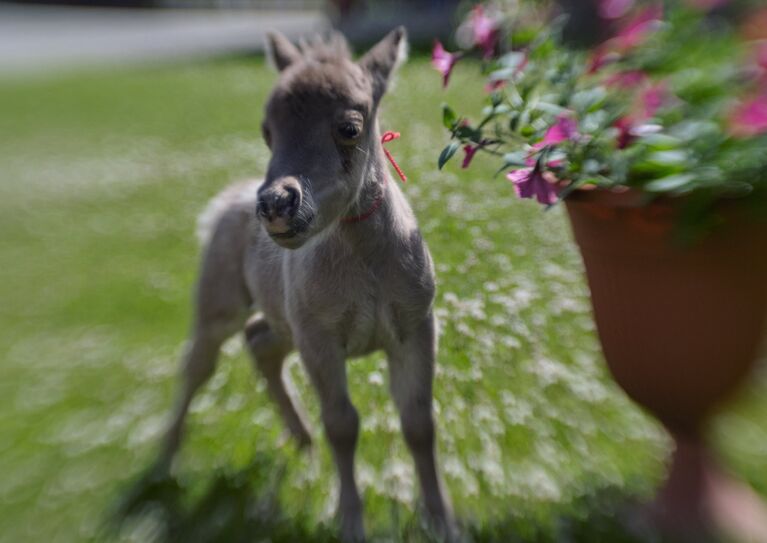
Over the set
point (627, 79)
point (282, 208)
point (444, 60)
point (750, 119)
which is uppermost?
point (444, 60)

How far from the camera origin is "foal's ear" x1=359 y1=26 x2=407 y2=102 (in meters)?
2.00

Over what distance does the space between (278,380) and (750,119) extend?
2207 millimetres

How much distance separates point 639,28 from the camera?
2.35 m

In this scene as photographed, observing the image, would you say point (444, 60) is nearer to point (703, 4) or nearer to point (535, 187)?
point (535, 187)

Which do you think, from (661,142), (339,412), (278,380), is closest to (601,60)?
(661,142)

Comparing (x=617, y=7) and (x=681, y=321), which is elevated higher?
(x=617, y=7)

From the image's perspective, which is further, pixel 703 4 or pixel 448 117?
pixel 703 4

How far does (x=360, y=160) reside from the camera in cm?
194

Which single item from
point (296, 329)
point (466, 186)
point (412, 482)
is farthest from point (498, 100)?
point (412, 482)

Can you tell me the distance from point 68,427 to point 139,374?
605 mm

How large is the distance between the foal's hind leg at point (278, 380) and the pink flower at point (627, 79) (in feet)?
5.78

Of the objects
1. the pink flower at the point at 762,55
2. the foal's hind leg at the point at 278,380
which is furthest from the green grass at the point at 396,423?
the pink flower at the point at 762,55

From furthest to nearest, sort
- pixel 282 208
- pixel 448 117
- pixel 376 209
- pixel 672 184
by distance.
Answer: pixel 448 117, pixel 376 209, pixel 672 184, pixel 282 208

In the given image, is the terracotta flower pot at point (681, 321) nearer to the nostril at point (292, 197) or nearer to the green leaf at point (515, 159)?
the green leaf at point (515, 159)
